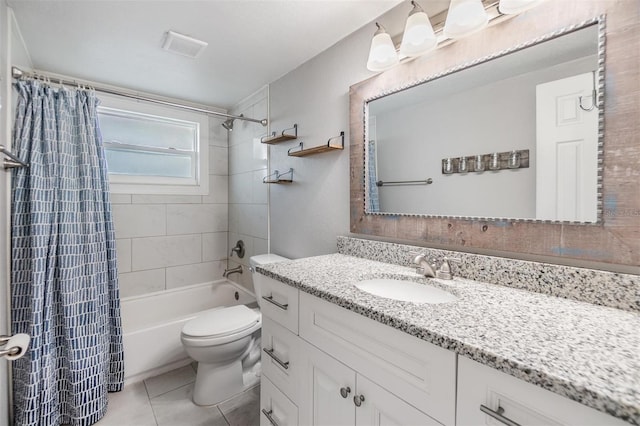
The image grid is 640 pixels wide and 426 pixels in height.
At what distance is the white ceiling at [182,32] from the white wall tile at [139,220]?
3.41 feet

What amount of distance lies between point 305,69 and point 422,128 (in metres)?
1.06

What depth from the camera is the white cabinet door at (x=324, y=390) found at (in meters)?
0.88

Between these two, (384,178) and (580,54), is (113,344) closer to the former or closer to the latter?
(384,178)

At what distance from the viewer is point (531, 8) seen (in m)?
0.96

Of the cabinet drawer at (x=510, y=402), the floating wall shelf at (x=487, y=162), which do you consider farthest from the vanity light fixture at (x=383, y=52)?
the cabinet drawer at (x=510, y=402)

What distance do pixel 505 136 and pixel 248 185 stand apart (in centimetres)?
211

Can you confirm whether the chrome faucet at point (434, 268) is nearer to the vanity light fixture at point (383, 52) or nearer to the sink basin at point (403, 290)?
the sink basin at point (403, 290)

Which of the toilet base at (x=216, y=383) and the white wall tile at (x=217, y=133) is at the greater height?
the white wall tile at (x=217, y=133)

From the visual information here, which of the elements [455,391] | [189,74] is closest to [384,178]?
[455,391]

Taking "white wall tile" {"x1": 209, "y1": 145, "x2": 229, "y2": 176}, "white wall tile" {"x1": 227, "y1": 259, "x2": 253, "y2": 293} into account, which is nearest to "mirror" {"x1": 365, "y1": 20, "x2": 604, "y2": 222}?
"white wall tile" {"x1": 227, "y1": 259, "x2": 253, "y2": 293}

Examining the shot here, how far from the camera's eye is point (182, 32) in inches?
63.5

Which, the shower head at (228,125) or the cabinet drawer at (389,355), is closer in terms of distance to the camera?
the cabinet drawer at (389,355)

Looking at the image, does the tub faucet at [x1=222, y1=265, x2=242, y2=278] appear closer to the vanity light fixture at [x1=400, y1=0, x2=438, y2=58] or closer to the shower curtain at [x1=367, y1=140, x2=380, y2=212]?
the shower curtain at [x1=367, y1=140, x2=380, y2=212]

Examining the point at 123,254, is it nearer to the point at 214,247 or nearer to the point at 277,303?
the point at 214,247
